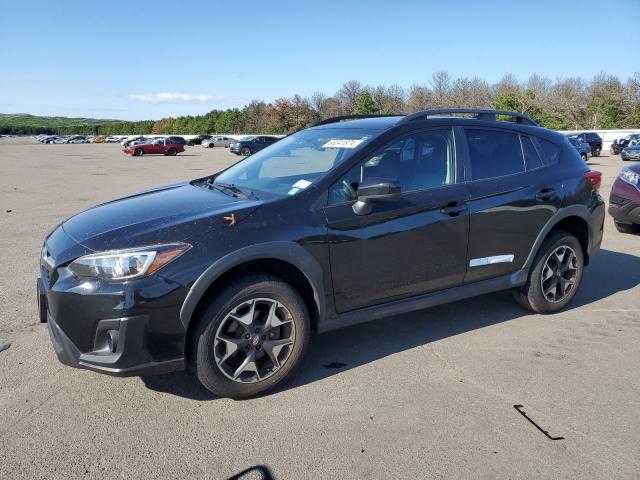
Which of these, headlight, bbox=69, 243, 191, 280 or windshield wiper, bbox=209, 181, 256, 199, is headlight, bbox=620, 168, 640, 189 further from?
headlight, bbox=69, 243, 191, 280

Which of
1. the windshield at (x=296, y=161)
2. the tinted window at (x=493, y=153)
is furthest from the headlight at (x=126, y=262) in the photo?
the tinted window at (x=493, y=153)

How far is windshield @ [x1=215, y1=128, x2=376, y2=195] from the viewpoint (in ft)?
12.2

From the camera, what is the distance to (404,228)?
3695 mm

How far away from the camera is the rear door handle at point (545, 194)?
449 cm

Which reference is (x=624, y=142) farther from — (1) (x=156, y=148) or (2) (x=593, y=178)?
(2) (x=593, y=178)

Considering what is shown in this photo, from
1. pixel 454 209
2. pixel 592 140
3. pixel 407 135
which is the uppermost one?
pixel 592 140

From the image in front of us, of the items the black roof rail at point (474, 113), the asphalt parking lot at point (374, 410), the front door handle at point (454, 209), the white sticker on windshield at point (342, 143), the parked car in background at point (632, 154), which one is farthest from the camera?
the parked car in background at point (632, 154)

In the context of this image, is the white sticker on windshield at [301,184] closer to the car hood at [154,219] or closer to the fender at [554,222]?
the car hood at [154,219]

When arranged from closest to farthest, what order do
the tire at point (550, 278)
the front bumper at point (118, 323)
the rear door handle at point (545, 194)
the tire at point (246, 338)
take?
A: 1. the front bumper at point (118, 323)
2. the tire at point (246, 338)
3. the rear door handle at point (545, 194)
4. the tire at point (550, 278)

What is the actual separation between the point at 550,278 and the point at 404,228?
1.88 metres

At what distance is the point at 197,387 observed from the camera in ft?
11.2

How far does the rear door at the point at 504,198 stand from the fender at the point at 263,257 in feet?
4.62

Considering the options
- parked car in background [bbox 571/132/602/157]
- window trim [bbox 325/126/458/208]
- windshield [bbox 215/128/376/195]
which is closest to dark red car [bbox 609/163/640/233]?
window trim [bbox 325/126/458/208]

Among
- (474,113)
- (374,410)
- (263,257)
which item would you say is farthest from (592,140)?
(263,257)
